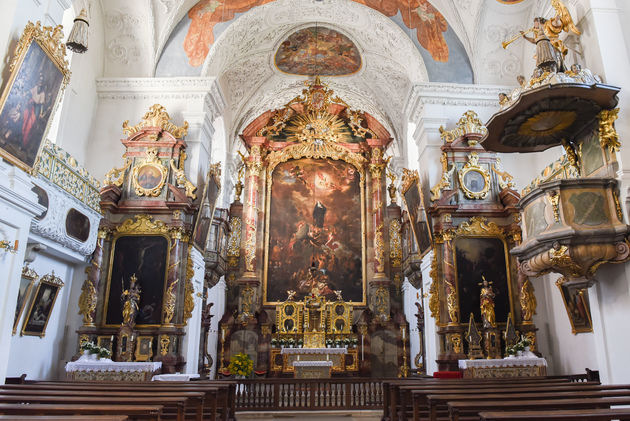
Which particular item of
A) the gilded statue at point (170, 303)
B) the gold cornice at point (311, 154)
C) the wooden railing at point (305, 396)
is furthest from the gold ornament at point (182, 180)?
the gold cornice at point (311, 154)

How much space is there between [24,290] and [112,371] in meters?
2.02

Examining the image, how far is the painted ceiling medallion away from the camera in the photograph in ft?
49.2

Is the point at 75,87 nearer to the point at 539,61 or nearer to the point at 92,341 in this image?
the point at 92,341

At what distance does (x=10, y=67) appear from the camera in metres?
6.53

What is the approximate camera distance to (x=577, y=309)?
9.02 metres

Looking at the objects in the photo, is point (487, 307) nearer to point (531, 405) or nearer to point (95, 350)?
point (531, 405)

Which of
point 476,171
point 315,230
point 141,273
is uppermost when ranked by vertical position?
point 315,230

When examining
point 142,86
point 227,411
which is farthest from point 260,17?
point 227,411

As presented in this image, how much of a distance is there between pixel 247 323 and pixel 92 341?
6.40 metres

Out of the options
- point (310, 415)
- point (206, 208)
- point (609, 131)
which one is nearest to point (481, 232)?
point (609, 131)

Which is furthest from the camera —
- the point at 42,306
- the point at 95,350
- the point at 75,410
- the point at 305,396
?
the point at 305,396

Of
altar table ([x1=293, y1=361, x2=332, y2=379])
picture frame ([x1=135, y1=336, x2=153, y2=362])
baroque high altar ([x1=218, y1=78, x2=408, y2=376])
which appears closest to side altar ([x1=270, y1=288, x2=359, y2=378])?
baroque high altar ([x1=218, y1=78, x2=408, y2=376])

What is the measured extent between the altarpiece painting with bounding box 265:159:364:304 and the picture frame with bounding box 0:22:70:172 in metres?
10.2

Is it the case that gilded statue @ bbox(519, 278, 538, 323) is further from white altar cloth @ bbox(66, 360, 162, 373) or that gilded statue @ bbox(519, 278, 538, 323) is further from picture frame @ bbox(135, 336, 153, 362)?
picture frame @ bbox(135, 336, 153, 362)
